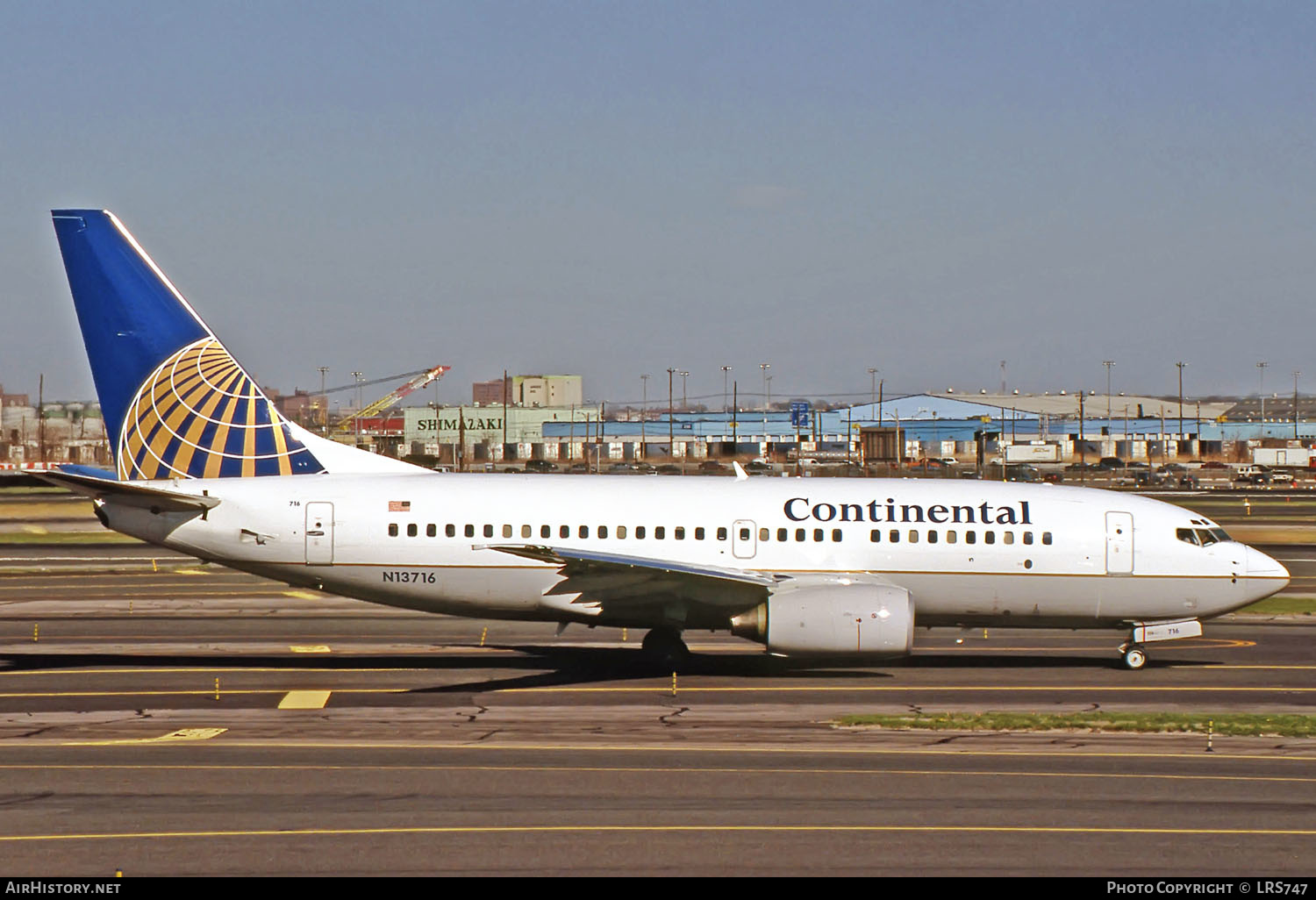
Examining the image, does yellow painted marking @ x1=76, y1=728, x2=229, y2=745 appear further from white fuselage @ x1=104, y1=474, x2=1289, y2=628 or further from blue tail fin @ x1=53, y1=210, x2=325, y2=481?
blue tail fin @ x1=53, y1=210, x2=325, y2=481

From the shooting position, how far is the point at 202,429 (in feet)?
98.4

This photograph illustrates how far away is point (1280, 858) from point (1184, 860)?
3.74 feet

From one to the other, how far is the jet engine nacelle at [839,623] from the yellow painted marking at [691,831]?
984 centimetres

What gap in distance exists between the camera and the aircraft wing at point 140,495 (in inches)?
1091

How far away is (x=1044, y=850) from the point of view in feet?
50.6

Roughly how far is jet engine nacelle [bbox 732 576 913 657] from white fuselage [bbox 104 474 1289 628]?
6.70 feet

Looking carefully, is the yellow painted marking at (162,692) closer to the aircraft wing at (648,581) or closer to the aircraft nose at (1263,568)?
the aircraft wing at (648,581)

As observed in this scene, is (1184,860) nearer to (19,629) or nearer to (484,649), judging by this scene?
(484,649)

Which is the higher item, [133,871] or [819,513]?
[819,513]

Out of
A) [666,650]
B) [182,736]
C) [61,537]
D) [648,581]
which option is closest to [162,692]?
[182,736]

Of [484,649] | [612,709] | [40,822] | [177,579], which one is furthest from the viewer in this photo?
[177,579]

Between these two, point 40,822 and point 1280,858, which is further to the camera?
point 40,822

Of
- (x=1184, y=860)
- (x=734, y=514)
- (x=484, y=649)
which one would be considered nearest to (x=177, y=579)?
(x=484, y=649)
